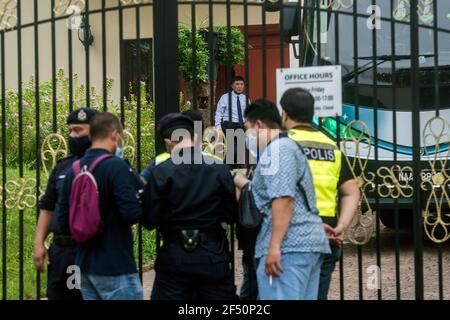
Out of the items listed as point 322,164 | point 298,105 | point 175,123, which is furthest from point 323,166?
point 175,123

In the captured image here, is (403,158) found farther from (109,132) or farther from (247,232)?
(109,132)

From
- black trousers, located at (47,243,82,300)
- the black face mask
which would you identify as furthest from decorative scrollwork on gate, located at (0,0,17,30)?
black trousers, located at (47,243,82,300)

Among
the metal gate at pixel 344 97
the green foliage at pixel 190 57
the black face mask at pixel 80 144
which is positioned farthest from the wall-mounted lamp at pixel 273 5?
the green foliage at pixel 190 57

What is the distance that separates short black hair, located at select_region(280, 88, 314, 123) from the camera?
4.12 meters

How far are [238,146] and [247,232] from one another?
101 cm

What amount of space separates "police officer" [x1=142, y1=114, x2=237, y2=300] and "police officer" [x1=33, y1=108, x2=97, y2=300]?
0.55m

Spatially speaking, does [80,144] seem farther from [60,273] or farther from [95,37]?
[95,37]

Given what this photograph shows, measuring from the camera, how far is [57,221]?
13.5 ft

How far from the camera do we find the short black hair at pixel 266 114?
4.08 m

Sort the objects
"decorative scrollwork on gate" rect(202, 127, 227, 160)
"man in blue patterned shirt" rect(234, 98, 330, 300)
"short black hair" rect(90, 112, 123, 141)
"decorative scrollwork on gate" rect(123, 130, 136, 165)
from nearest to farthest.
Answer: "man in blue patterned shirt" rect(234, 98, 330, 300) → "short black hair" rect(90, 112, 123, 141) → "decorative scrollwork on gate" rect(202, 127, 227, 160) → "decorative scrollwork on gate" rect(123, 130, 136, 165)

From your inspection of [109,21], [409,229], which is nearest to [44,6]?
[109,21]

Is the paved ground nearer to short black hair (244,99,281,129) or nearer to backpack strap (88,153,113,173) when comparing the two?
short black hair (244,99,281,129)

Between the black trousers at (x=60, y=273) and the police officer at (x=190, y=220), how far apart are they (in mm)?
543
